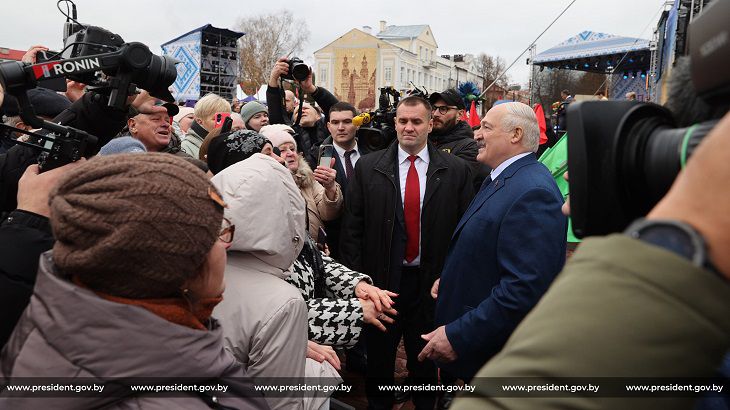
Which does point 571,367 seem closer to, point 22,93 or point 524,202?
point 22,93

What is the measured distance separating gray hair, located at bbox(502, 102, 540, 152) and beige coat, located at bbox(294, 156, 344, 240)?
1.69 meters

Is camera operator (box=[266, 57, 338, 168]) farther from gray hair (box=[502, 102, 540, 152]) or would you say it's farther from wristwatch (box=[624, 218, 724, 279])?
wristwatch (box=[624, 218, 724, 279])

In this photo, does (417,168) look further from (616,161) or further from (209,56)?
(209,56)

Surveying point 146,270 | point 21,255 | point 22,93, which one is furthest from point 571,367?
point 22,93

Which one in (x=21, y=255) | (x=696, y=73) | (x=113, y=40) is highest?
(x=113, y=40)

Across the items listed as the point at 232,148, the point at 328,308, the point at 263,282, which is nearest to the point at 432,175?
the point at 232,148

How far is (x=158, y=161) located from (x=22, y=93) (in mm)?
968

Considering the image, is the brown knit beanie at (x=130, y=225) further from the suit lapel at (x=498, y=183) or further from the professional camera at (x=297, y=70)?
the professional camera at (x=297, y=70)

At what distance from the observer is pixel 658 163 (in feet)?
1.96

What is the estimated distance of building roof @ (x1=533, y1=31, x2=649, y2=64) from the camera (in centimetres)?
1571

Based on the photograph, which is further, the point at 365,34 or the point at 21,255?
the point at 365,34

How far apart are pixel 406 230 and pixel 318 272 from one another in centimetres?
119

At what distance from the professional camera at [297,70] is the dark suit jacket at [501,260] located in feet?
8.92

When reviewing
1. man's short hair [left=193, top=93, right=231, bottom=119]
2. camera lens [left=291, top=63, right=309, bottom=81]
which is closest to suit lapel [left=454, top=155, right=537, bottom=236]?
camera lens [left=291, top=63, right=309, bottom=81]
